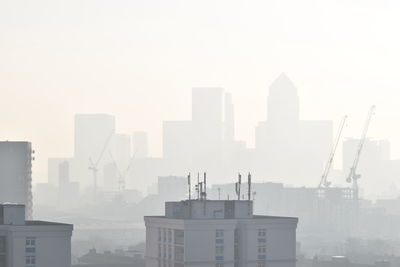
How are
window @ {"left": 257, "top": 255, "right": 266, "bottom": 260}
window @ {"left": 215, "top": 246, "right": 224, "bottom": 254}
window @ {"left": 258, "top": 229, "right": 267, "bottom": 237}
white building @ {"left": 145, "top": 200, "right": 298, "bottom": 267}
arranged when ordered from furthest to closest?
window @ {"left": 258, "top": 229, "right": 267, "bottom": 237}, window @ {"left": 257, "top": 255, "right": 266, "bottom": 260}, window @ {"left": 215, "top": 246, "right": 224, "bottom": 254}, white building @ {"left": 145, "top": 200, "right": 298, "bottom": 267}

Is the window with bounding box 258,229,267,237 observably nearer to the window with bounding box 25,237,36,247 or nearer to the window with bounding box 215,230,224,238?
the window with bounding box 215,230,224,238

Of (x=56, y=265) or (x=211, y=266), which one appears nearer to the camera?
(x=56, y=265)

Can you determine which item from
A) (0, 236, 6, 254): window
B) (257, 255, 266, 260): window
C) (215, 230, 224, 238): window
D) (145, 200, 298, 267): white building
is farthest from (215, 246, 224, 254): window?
(0, 236, 6, 254): window

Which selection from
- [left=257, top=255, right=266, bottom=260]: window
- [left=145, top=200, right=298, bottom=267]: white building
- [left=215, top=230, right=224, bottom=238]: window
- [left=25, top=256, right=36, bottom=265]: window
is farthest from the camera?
[left=257, top=255, right=266, bottom=260]: window

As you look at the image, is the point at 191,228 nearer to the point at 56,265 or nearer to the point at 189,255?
the point at 189,255

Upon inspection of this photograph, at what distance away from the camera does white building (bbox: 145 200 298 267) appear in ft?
375

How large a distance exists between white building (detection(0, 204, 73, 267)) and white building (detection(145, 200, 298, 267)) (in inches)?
486

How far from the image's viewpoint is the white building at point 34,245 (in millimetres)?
105312

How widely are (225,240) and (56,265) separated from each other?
1699 cm

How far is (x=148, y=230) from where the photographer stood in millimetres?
121438

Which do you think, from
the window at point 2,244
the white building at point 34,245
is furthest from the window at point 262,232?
the window at point 2,244

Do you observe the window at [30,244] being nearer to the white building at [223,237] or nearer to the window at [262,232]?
the white building at [223,237]

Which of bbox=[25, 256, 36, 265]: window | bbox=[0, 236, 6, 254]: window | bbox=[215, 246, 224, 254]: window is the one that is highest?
bbox=[0, 236, 6, 254]: window

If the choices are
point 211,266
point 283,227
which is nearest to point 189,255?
point 211,266
